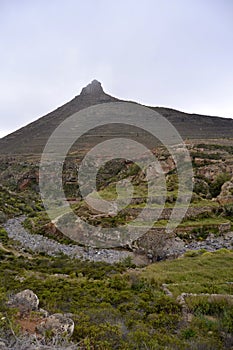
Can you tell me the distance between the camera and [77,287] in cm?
1066

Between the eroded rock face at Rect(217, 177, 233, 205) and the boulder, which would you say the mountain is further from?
the boulder

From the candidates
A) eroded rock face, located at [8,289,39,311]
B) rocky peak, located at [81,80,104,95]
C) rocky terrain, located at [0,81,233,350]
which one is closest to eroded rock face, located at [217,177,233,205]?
rocky terrain, located at [0,81,233,350]

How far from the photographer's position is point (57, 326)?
20.8 ft

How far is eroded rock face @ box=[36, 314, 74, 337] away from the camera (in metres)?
6.20

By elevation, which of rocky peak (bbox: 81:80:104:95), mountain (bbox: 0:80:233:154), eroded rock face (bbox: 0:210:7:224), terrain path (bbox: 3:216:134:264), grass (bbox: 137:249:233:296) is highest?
rocky peak (bbox: 81:80:104:95)

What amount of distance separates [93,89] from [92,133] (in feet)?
152

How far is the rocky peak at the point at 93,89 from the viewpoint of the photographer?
125 meters

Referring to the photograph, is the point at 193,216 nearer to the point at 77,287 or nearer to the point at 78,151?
the point at 77,287

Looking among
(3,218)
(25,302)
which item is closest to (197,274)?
(25,302)

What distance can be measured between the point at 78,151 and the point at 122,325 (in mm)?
63739

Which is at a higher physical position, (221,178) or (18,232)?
(221,178)

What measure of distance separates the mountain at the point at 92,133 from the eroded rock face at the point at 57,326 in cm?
6300

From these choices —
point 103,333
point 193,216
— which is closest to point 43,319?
point 103,333

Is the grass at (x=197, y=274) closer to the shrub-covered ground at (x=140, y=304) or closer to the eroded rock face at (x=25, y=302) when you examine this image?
the shrub-covered ground at (x=140, y=304)
